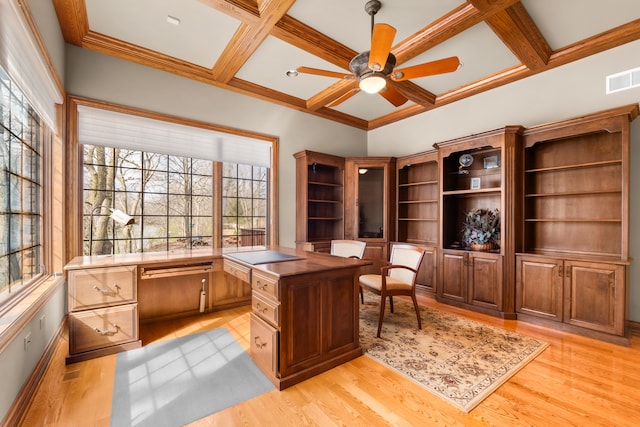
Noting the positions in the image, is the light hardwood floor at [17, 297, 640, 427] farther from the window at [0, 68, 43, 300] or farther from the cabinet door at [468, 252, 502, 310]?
the cabinet door at [468, 252, 502, 310]

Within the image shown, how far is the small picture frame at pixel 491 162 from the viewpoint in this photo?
3746 millimetres

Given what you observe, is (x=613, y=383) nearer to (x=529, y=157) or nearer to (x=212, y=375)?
(x=529, y=157)

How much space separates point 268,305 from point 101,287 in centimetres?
148

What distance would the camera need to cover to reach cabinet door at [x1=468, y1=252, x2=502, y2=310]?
334 centimetres

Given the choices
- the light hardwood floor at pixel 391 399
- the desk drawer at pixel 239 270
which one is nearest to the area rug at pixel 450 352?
the light hardwood floor at pixel 391 399

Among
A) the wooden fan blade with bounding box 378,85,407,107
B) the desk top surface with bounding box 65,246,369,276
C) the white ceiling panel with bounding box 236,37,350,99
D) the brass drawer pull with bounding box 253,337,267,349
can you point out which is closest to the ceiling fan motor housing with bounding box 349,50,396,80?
the wooden fan blade with bounding box 378,85,407,107

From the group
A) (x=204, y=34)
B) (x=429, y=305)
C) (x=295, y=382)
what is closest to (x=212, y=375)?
(x=295, y=382)

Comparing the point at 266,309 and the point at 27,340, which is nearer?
the point at 27,340

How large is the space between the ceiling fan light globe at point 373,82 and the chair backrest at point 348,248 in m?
1.83

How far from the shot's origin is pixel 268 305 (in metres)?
2.09

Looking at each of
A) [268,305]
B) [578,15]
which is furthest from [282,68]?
[578,15]

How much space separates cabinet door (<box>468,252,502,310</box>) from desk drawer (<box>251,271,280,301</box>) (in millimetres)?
2718

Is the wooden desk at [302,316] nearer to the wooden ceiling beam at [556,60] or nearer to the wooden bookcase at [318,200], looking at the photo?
the wooden bookcase at [318,200]

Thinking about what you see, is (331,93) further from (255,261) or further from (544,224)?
(544,224)
